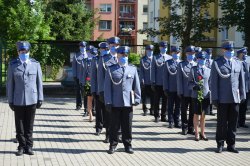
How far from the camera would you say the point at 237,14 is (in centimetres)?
2275

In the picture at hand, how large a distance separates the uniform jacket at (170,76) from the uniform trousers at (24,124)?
480 cm

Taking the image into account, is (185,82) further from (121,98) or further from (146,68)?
(146,68)

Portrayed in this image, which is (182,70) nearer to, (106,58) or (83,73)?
(106,58)

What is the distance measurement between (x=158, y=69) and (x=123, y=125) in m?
4.85

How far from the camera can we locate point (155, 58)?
14.5 meters

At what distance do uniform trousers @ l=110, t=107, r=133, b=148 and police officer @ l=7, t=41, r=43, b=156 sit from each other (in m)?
1.65

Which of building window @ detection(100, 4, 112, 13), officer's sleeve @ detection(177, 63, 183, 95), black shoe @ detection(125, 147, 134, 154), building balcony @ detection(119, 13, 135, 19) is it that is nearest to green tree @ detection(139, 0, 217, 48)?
officer's sleeve @ detection(177, 63, 183, 95)

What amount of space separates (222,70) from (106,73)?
8.20 ft

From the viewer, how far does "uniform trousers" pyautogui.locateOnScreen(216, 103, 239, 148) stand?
1024cm

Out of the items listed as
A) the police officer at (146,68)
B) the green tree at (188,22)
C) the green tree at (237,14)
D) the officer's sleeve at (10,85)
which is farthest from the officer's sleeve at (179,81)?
the green tree at (237,14)

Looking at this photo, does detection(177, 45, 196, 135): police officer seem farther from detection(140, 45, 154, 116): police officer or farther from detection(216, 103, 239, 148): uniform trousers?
detection(140, 45, 154, 116): police officer

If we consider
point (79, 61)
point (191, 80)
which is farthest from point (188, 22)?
point (191, 80)

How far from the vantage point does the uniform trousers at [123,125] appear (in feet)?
32.7

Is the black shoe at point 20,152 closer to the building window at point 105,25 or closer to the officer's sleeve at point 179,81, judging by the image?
the officer's sleeve at point 179,81
